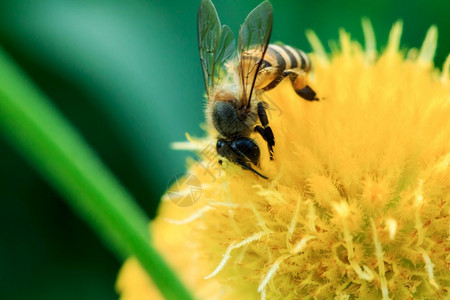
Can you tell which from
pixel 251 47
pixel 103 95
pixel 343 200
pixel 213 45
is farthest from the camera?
pixel 103 95

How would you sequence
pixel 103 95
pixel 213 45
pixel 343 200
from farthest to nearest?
pixel 103 95 < pixel 213 45 < pixel 343 200

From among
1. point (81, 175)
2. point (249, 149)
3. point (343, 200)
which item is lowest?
point (343, 200)

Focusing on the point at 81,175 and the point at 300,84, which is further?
the point at 300,84

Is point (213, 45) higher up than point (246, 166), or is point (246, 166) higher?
point (213, 45)

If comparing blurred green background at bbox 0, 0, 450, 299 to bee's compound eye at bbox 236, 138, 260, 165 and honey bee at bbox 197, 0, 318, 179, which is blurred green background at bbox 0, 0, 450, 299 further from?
bee's compound eye at bbox 236, 138, 260, 165

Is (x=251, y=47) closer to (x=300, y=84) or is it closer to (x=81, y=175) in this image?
(x=300, y=84)

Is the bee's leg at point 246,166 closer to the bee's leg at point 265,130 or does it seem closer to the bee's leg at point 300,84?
the bee's leg at point 265,130

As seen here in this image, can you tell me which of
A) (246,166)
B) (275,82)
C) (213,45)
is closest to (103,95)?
(213,45)

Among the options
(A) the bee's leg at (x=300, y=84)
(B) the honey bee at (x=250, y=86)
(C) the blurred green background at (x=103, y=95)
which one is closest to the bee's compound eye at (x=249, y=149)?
(B) the honey bee at (x=250, y=86)
